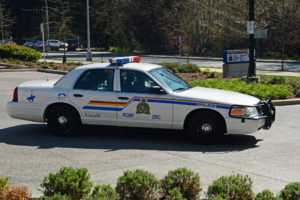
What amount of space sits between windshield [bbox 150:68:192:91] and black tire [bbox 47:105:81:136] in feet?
6.03

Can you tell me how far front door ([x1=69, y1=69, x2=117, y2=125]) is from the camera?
8898 mm

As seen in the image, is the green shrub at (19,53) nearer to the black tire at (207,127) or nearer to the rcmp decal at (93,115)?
the rcmp decal at (93,115)

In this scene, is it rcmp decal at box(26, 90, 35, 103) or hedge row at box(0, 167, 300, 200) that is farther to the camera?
rcmp decal at box(26, 90, 35, 103)

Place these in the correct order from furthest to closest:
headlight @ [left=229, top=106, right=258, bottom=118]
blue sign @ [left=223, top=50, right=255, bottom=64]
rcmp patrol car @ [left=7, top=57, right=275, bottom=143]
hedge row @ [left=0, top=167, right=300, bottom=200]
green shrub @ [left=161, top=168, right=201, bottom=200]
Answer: blue sign @ [left=223, top=50, right=255, bottom=64] → rcmp patrol car @ [left=7, top=57, right=275, bottom=143] → headlight @ [left=229, top=106, right=258, bottom=118] → green shrub @ [left=161, top=168, right=201, bottom=200] → hedge row @ [left=0, top=167, right=300, bottom=200]

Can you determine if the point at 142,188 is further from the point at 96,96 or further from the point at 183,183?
the point at 96,96

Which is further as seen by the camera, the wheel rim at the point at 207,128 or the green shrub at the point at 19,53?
the green shrub at the point at 19,53

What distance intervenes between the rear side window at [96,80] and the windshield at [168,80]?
86 centimetres

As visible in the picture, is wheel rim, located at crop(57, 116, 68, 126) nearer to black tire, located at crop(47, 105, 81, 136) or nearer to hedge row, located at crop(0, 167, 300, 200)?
black tire, located at crop(47, 105, 81, 136)

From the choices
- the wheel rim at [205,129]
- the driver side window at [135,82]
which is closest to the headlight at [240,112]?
the wheel rim at [205,129]

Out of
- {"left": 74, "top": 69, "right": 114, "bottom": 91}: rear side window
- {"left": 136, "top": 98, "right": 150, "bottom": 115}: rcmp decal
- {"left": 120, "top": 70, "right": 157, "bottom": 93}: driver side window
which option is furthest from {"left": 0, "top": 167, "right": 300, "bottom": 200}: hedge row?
{"left": 74, "top": 69, "right": 114, "bottom": 91}: rear side window

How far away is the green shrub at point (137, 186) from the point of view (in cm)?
483

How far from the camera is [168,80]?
9.05m

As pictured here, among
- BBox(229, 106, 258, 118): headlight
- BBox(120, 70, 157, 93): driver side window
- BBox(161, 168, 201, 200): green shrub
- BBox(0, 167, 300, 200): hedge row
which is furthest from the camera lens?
BBox(120, 70, 157, 93): driver side window

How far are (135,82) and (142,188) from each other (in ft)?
13.8
